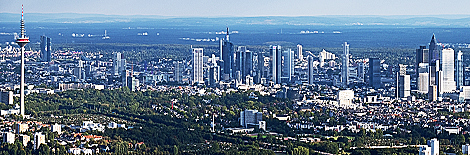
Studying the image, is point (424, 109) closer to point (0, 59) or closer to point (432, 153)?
point (432, 153)

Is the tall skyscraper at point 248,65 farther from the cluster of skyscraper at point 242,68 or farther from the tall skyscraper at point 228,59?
the tall skyscraper at point 228,59

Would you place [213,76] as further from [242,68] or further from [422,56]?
[422,56]

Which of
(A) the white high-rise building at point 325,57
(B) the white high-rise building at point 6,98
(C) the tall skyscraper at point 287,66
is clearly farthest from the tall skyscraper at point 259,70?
(B) the white high-rise building at point 6,98

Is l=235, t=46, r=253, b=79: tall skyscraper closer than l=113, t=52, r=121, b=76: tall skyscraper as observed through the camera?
Yes

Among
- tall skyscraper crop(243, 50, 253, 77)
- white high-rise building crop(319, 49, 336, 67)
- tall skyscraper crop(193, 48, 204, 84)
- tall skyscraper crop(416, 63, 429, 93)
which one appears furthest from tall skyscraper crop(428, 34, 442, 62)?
tall skyscraper crop(193, 48, 204, 84)

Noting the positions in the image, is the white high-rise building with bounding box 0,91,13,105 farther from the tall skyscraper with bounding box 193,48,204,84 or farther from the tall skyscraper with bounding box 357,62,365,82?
the tall skyscraper with bounding box 357,62,365,82

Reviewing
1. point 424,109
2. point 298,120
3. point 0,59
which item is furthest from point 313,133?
point 0,59
